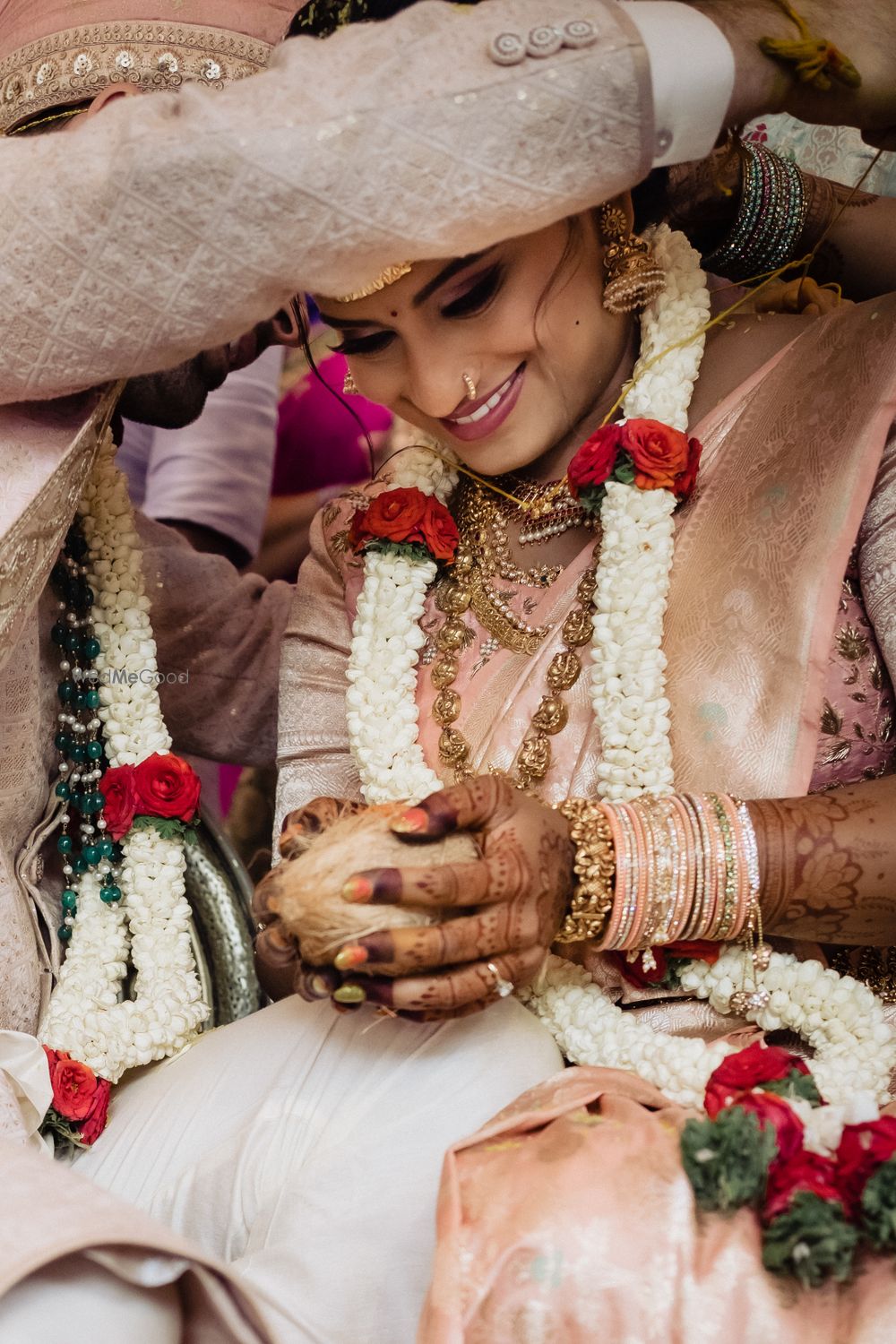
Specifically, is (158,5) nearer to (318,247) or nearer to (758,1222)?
(318,247)

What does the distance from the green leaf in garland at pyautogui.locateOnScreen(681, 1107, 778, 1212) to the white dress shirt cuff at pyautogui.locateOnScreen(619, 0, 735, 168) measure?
732 mm

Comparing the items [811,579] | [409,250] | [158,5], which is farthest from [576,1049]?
[158,5]

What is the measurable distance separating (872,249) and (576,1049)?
94 cm

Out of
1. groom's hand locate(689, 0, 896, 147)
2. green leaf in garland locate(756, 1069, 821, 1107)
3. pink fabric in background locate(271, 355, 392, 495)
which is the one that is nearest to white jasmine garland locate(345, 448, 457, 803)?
green leaf in garland locate(756, 1069, 821, 1107)

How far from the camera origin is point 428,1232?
1124mm

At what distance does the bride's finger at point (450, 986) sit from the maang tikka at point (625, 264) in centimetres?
68

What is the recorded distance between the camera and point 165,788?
150cm

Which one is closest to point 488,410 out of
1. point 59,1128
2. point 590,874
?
point 590,874

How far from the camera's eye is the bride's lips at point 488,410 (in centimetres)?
141

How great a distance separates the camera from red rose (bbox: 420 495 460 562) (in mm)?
1524

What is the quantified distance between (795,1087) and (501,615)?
2.01 ft

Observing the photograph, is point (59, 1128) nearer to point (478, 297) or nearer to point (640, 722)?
point (640, 722)

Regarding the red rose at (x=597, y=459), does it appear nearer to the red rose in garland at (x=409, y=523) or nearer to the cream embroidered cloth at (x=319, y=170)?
the red rose in garland at (x=409, y=523)

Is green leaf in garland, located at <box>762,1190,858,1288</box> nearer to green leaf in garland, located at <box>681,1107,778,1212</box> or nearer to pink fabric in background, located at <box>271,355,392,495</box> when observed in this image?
green leaf in garland, located at <box>681,1107,778,1212</box>
